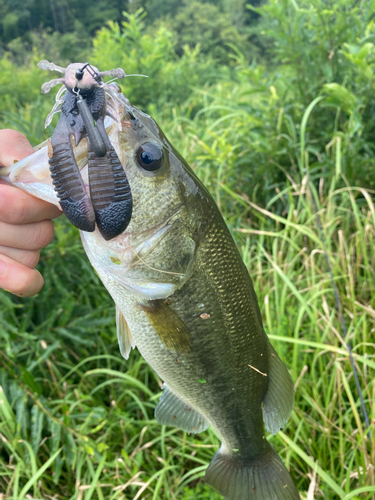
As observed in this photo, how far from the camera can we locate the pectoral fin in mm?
1017

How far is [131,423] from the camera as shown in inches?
82.4

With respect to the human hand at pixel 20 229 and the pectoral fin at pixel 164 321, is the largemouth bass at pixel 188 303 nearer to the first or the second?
the pectoral fin at pixel 164 321

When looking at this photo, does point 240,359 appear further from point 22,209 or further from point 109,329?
point 109,329

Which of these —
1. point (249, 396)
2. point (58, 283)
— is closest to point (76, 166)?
point (249, 396)

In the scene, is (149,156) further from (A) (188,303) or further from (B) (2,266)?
(B) (2,266)

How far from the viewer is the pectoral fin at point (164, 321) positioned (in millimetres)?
1017

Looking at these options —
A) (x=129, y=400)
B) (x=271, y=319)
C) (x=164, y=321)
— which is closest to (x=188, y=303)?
(x=164, y=321)

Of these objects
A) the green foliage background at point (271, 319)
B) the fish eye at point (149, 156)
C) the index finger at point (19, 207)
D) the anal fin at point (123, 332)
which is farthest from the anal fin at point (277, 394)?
the index finger at point (19, 207)

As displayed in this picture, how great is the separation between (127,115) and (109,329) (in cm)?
186

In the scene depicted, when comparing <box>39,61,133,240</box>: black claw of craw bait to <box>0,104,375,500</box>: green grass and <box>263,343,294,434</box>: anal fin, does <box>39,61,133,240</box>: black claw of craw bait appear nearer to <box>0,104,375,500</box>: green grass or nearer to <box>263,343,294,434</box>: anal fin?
<box>263,343,294,434</box>: anal fin

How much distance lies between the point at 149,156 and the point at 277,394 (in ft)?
3.08

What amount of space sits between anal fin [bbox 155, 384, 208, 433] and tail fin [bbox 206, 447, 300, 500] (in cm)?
16

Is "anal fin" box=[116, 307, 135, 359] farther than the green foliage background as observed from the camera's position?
No

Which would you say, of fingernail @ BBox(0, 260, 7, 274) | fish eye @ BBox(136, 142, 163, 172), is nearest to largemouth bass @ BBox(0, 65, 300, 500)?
fish eye @ BBox(136, 142, 163, 172)
